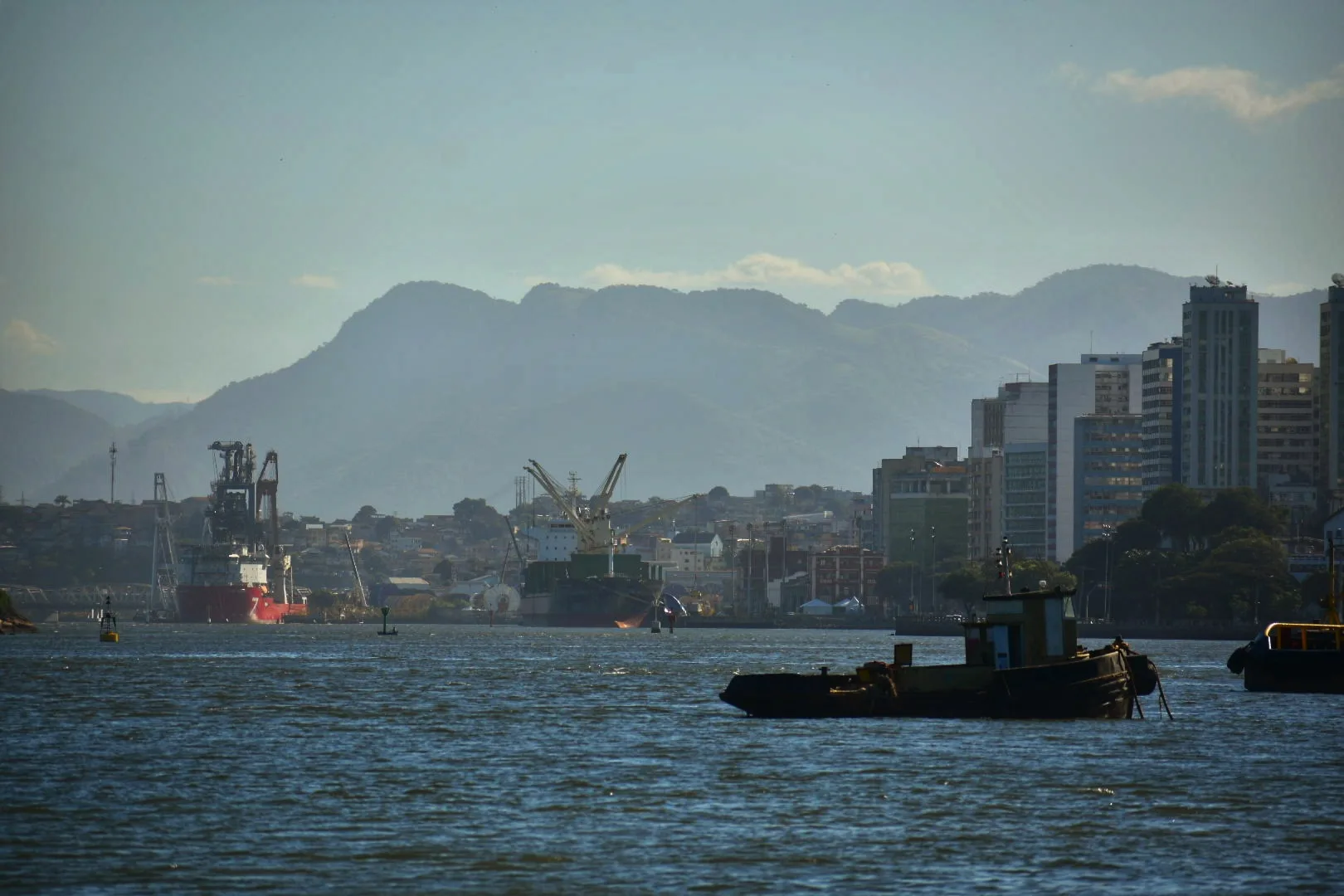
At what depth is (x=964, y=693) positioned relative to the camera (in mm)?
77938

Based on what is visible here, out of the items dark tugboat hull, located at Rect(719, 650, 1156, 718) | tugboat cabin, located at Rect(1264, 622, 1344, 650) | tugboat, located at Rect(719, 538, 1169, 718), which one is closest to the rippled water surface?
dark tugboat hull, located at Rect(719, 650, 1156, 718)

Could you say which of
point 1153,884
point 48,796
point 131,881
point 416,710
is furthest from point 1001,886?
point 416,710

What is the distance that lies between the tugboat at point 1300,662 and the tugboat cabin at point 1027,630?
99.0 ft

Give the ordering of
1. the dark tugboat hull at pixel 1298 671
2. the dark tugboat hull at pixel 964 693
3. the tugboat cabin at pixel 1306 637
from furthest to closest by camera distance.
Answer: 1. the tugboat cabin at pixel 1306 637
2. the dark tugboat hull at pixel 1298 671
3. the dark tugboat hull at pixel 964 693

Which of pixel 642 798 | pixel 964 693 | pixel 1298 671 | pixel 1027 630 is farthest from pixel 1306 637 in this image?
pixel 642 798

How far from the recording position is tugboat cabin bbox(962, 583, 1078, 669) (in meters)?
75.8

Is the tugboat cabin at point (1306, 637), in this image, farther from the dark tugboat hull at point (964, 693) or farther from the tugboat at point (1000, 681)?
the tugboat at point (1000, 681)

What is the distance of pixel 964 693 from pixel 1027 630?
371 cm

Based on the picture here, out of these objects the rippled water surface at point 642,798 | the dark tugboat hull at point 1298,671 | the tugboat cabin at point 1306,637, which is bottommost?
the rippled water surface at point 642,798

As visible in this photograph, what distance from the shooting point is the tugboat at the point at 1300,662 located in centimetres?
10344

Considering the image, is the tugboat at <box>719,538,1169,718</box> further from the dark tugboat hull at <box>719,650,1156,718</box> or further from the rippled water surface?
the rippled water surface

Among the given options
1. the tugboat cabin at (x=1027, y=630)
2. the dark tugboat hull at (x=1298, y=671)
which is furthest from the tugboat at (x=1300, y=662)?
the tugboat cabin at (x=1027, y=630)

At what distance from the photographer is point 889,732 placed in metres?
75.0

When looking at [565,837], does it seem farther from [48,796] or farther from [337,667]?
[337,667]
